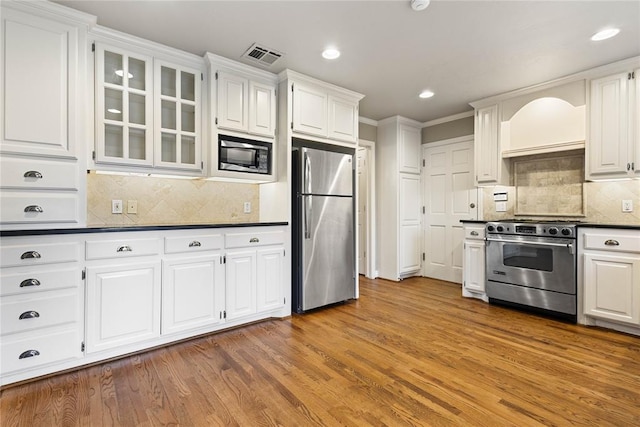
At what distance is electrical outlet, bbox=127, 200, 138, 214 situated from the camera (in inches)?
111

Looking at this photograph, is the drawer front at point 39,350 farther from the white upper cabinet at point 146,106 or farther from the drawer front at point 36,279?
the white upper cabinet at point 146,106

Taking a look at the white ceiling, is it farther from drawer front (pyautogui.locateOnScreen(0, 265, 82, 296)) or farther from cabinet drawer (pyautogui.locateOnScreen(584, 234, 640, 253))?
drawer front (pyautogui.locateOnScreen(0, 265, 82, 296))

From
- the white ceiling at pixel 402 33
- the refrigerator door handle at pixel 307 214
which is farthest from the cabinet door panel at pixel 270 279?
the white ceiling at pixel 402 33

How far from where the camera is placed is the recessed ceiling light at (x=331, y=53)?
2801 millimetres

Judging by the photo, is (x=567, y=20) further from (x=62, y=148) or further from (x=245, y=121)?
(x=62, y=148)

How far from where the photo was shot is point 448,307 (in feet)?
11.6

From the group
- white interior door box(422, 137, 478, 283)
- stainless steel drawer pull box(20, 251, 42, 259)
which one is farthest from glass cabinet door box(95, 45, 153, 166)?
white interior door box(422, 137, 478, 283)

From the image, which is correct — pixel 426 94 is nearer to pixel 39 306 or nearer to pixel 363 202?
pixel 363 202

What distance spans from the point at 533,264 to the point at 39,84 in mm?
4512

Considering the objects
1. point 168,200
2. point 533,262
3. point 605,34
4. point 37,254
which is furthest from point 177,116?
point 533,262

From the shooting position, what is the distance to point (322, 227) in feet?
11.2

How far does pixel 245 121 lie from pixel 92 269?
1766 mm

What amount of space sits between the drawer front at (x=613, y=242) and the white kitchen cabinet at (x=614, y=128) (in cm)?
65

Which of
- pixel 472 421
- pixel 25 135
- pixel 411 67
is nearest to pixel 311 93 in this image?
pixel 411 67
